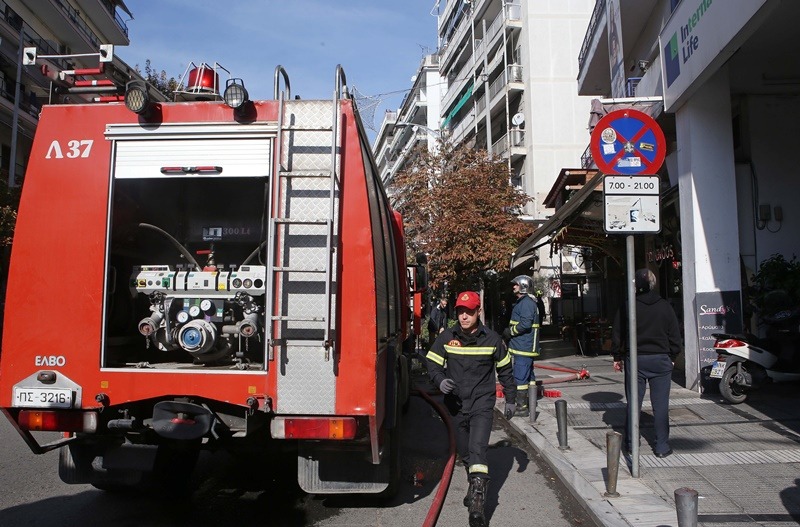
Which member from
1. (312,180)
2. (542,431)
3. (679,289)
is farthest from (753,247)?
(312,180)

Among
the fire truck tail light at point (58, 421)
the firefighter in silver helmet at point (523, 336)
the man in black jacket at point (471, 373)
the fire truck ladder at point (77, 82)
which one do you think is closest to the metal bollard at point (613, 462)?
the man in black jacket at point (471, 373)

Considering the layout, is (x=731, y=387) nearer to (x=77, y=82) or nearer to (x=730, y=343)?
(x=730, y=343)

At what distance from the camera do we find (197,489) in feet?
19.4

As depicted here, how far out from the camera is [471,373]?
203 inches

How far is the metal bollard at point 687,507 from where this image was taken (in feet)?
12.2

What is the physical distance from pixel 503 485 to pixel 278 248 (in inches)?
125

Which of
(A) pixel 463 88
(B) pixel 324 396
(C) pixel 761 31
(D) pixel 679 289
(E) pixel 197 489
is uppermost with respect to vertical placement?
(A) pixel 463 88

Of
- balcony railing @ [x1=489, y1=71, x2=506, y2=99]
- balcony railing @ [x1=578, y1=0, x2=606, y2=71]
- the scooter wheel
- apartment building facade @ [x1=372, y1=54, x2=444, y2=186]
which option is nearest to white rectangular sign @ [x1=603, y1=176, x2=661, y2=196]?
the scooter wheel

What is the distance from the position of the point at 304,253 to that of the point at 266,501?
97.4 inches

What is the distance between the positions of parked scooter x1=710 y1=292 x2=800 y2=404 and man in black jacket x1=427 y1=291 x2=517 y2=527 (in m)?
4.62

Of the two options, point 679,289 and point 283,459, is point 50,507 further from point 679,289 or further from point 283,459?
point 679,289

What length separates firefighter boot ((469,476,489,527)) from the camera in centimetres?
464

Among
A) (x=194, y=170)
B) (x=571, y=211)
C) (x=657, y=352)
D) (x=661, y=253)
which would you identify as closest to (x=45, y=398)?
(x=194, y=170)

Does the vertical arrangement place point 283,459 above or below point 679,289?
below
